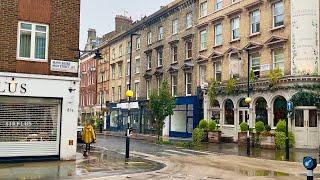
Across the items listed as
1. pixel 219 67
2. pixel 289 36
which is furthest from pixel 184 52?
pixel 289 36

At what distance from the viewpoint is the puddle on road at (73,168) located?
13.9 meters

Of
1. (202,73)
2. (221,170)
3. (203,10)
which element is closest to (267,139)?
(202,73)

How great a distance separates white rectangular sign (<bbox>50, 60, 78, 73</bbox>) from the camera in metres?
18.3

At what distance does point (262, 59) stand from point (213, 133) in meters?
7.14

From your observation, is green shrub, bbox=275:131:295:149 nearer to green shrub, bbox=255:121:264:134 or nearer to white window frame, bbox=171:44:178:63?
green shrub, bbox=255:121:264:134

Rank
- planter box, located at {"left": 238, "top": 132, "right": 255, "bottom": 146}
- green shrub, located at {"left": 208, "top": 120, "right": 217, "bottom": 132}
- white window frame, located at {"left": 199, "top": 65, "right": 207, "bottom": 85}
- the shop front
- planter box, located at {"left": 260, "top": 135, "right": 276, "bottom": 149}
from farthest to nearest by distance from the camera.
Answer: white window frame, located at {"left": 199, "top": 65, "right": 207, "bottom": 85} < green shrub, located at {"left": 208, "top": 120, "right": 217, "bottom": 132} < planter box, located at {"left": 238, "top": 132, "right": 255, "bottom": 146} < planter box, located at {"left": 260, "top": 135, "right": 276, "bottom": 149} < the shop front

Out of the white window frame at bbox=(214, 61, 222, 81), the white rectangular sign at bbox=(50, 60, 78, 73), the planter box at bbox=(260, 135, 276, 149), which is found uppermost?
the white window frame at bbox=(214, 61, 222, 81)

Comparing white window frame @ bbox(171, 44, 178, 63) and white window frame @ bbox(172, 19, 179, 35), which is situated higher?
white window frame @ bbox(172, 19, 179, 35)

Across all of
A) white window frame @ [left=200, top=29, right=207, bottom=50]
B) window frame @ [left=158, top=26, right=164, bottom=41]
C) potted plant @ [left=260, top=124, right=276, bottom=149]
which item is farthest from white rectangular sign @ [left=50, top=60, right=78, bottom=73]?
window frame @ [left=158, top=26, right=164, bottom=41]

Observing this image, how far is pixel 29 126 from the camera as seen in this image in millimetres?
17891

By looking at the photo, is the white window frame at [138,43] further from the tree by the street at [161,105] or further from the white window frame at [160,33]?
the tree by the street at [161,105]

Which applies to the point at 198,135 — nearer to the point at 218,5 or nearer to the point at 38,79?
the point at 218,5

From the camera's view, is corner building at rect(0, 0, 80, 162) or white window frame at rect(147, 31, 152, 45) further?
white window frame at rect(147, 31, 152, 45)

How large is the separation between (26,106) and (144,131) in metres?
30.7
